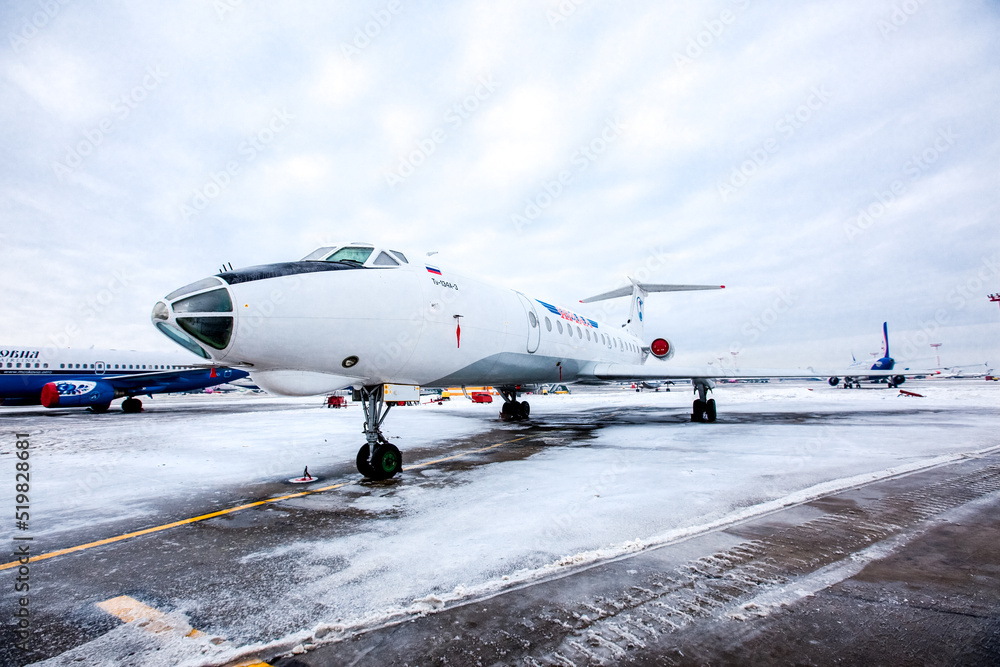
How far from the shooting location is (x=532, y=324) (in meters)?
10.1

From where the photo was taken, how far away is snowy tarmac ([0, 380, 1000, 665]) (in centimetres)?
239

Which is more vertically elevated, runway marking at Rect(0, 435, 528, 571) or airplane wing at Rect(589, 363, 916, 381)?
airplane wing at Rect(589, 363, 916, 381)

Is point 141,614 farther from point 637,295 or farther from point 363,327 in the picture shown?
point 637,295

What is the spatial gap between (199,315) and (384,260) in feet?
8.33

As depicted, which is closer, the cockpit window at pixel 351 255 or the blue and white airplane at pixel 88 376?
A: the cockpit window at pixel 351 255

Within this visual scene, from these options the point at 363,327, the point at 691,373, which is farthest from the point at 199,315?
the point at 691,373

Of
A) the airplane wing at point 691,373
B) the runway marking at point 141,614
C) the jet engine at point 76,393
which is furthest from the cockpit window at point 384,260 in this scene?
the jet engine at point 76,393

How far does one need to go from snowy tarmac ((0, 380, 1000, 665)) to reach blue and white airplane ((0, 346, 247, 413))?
691 inches

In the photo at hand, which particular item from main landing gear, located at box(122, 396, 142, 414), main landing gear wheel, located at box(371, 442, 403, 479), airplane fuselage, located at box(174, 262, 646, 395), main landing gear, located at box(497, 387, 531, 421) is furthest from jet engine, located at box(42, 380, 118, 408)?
main landing gear wheel, located at box(371, 442, 403, 479)

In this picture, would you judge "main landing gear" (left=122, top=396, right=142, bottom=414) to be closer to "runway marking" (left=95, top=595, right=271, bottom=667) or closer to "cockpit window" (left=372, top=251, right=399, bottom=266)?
"cockpit window" (left=372, top=251, right=399, bottom=266)

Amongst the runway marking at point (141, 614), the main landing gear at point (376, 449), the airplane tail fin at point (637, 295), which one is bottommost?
the runway marking at point (141, 614)

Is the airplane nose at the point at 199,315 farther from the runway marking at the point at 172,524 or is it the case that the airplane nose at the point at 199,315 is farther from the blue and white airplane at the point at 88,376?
the blue and white airplane at the point at 88,376

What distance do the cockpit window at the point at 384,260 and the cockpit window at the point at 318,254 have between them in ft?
2.11

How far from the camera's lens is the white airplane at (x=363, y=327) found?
4742 millimetres
